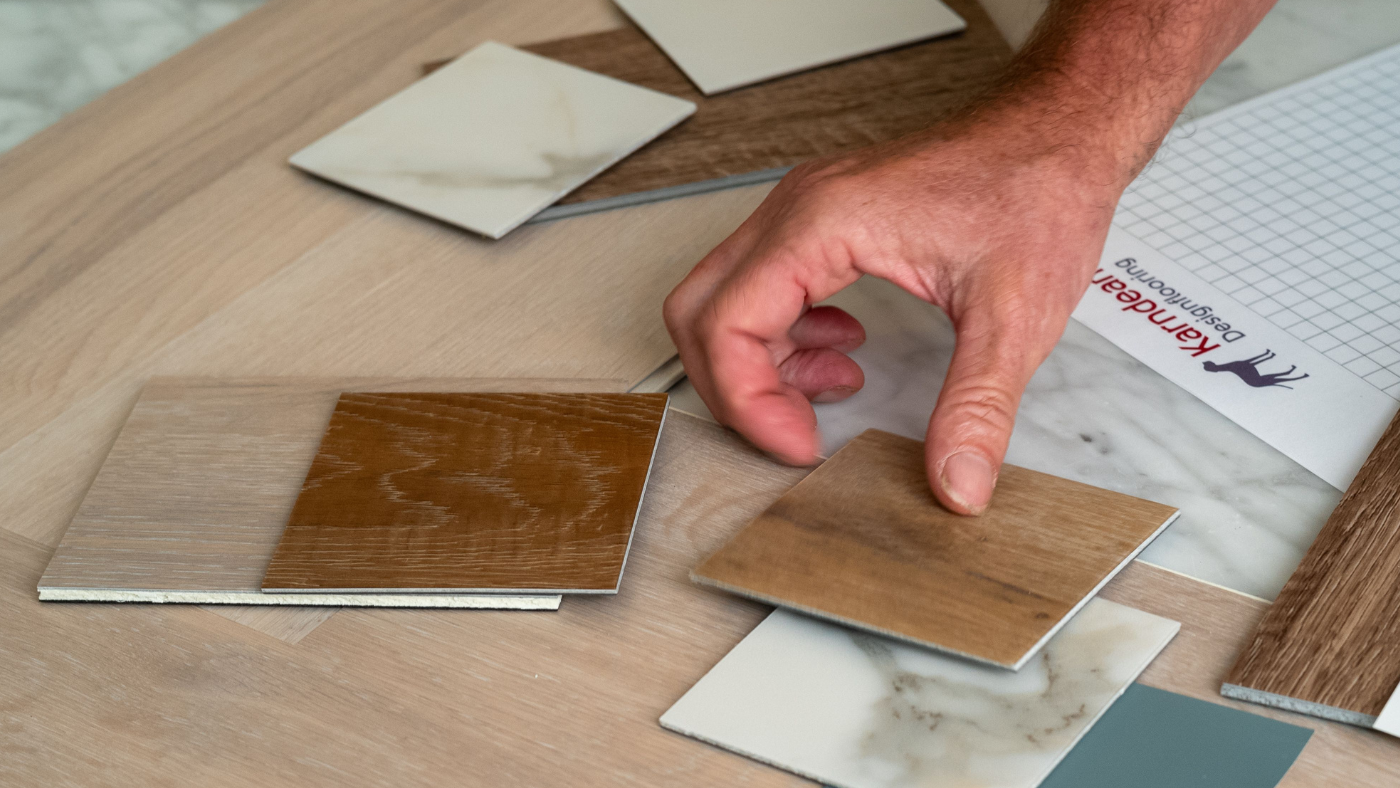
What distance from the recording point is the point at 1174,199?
87 centimetres

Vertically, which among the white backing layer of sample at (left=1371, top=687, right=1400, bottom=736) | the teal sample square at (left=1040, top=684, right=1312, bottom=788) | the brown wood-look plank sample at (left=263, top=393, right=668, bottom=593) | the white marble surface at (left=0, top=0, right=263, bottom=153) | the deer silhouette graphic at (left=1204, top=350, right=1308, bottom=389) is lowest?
the white marble surface at (left=0, top=0, right=263, bottom=153)

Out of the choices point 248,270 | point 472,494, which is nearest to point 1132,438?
point 472,494

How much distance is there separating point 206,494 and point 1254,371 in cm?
65

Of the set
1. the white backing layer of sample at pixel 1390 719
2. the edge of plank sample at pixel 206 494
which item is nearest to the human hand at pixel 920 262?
the edge of plank sample at pixel 206 494

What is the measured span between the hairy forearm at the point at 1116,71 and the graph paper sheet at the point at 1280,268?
0.34 feet

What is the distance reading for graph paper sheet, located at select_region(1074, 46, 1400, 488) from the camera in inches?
26.7

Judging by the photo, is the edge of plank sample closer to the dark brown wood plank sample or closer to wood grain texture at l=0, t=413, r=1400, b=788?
wood grain texture at l=0, t=413, r=1400, b=788

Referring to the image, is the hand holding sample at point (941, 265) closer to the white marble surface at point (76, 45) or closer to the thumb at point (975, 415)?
the thumb at point (975, 415)

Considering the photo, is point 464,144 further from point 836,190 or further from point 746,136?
point 836,190

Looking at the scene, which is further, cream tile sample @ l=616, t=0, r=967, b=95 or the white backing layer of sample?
cream tile sample @ l=616, t=0, r=967, b=95

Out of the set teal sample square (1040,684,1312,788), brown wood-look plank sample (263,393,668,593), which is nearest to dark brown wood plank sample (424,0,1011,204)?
Result: brown wood-look plank sample (263,393,668,593)

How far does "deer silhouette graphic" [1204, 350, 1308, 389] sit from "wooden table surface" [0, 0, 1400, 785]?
0.19m

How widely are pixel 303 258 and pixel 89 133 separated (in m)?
0.30

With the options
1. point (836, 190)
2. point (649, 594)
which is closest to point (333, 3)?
point (836, 190)
